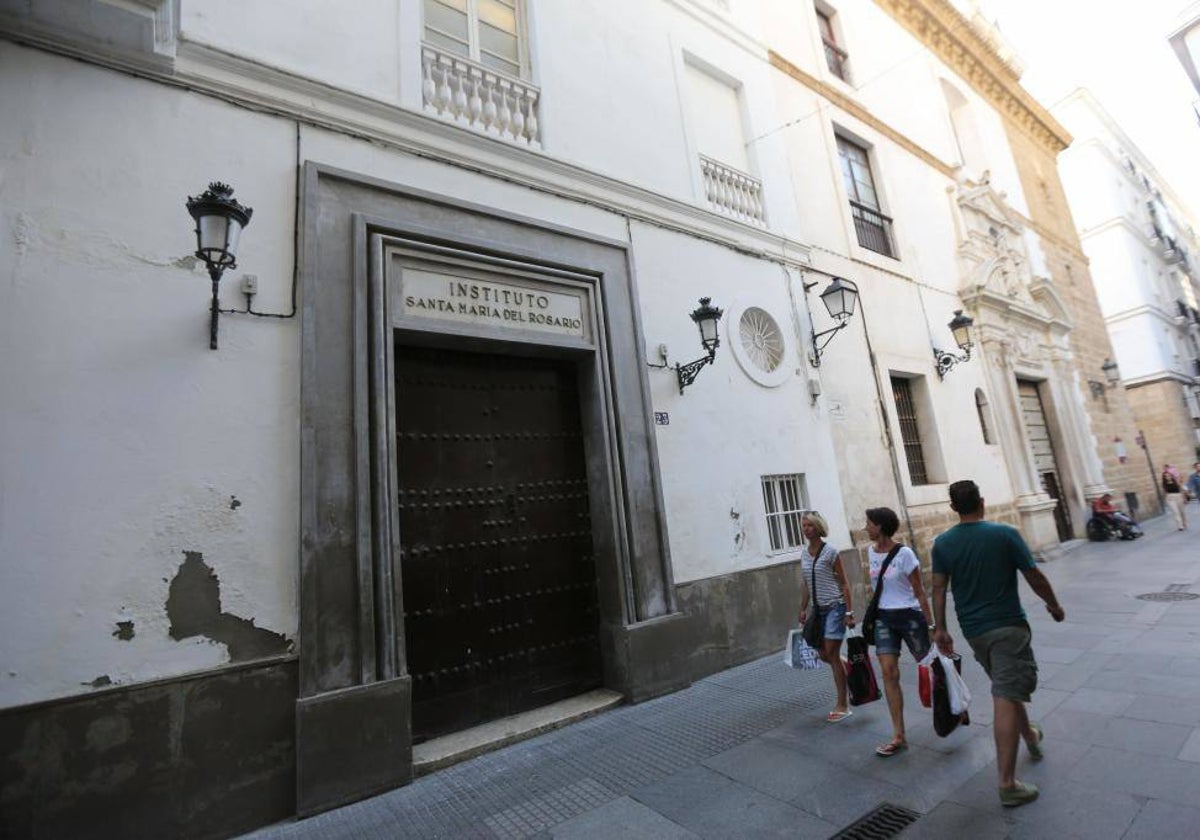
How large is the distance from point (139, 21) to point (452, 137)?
2.04 m

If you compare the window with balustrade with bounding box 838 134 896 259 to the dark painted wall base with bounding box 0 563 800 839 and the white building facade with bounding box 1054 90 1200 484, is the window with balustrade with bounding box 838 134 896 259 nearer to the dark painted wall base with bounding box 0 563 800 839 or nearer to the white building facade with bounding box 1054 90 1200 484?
the dark painted wall base with bounding box 0 563 800 839

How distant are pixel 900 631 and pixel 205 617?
4.06 m

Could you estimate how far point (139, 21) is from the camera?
336cm

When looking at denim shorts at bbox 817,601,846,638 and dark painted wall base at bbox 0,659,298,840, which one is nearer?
dark painted wall base at bbox 0,659,298,840

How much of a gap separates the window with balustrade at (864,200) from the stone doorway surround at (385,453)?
603cm

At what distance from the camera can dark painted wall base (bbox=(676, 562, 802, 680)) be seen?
5.11 metres

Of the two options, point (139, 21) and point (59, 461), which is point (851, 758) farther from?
point (139, 21)

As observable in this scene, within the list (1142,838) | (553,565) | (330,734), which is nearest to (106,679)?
(330,734)

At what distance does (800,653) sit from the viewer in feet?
13.0

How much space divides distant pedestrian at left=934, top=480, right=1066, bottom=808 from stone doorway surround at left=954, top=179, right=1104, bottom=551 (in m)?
9.10

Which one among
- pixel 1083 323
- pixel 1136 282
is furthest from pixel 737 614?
pixel 1136 282

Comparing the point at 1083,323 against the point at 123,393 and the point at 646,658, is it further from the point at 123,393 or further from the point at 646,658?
the point at 123,393

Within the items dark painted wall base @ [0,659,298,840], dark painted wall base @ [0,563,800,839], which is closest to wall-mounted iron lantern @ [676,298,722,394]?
dark painted wall base @ [0,563,800,839]

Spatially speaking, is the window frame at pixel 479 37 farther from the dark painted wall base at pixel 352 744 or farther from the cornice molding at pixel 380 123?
the dark painted wall base at pixel 352 744
